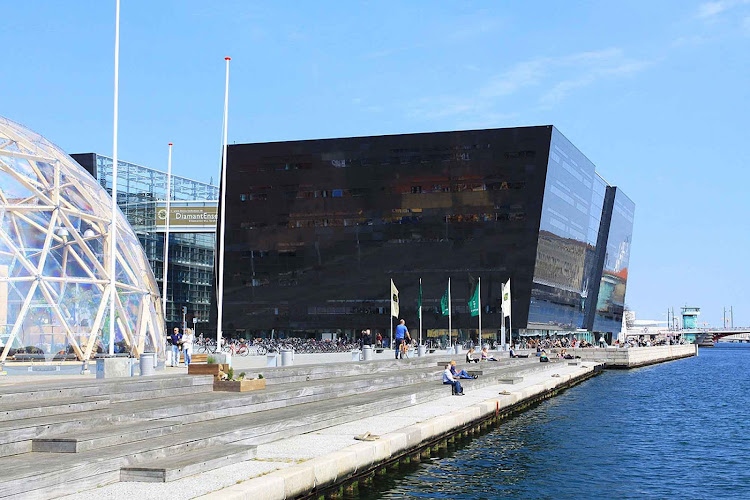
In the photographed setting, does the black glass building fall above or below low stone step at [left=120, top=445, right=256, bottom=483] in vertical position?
above

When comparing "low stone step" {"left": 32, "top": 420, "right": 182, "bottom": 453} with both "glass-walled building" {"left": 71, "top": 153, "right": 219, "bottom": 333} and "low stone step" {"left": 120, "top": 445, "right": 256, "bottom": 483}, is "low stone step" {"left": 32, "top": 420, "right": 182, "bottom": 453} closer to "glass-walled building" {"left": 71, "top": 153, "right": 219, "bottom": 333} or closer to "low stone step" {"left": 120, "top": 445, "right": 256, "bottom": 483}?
"low stone step" {"left": 120, "top": 445, "right": 256, "bottom": 483}

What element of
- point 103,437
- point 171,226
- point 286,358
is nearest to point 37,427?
point 103,437

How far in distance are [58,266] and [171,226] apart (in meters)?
91.4

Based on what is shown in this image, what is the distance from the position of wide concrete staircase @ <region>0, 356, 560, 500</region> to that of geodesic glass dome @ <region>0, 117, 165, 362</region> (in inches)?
274

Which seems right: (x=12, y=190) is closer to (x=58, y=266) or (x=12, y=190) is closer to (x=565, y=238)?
(x=58, y=266)

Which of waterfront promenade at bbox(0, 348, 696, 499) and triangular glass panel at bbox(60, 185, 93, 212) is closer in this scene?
waterfront promenade at bbox(0, 348, 696, 499)

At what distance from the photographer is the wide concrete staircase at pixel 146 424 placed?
13.3 metres

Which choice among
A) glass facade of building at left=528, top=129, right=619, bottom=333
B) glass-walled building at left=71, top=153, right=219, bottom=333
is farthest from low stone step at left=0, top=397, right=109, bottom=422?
glass-walled building at left=71, top=153, right=219, bottom=333

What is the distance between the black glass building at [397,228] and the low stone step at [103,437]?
94389 mm

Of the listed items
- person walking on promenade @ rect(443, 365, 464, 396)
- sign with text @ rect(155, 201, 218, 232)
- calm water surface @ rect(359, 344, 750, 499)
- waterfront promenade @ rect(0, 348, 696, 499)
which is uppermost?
sign with text @ rect(155, 201, 218, 232)

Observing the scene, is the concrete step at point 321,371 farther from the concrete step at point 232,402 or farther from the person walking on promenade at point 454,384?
the person walking on promenade at point 454,384

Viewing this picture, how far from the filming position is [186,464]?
46.5ft

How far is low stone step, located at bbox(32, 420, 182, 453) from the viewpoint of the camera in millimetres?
14398

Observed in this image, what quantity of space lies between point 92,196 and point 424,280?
76902 millimetres
